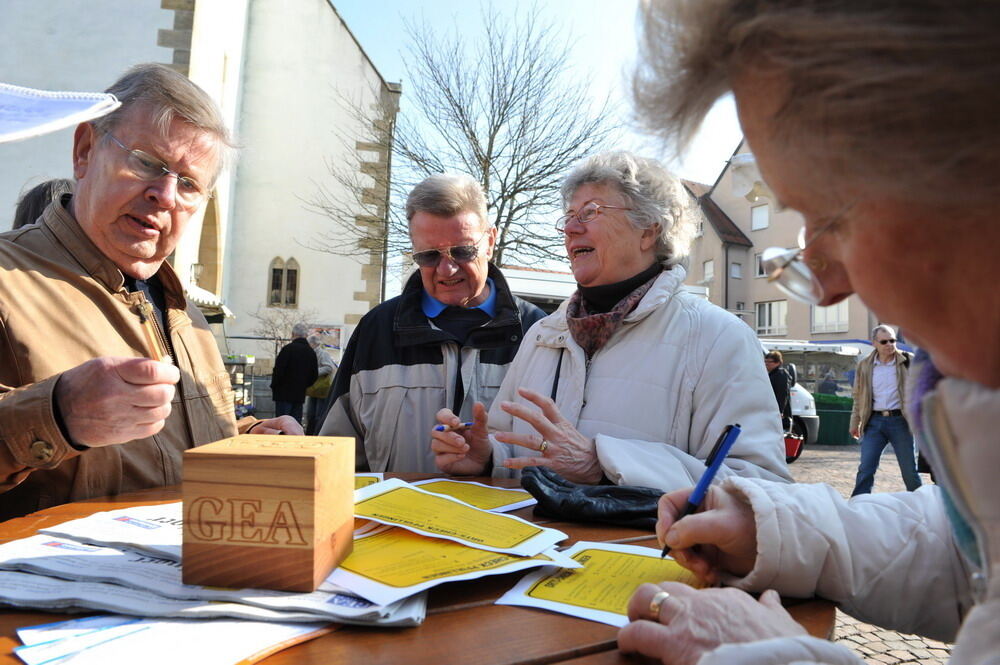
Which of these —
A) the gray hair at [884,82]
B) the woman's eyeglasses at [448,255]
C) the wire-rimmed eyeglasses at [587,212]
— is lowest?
the gray hair at [884,82]

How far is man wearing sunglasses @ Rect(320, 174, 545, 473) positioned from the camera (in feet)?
9.80

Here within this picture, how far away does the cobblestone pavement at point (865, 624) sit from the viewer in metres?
3.59

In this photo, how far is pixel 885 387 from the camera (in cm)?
761

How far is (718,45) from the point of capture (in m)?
0.77

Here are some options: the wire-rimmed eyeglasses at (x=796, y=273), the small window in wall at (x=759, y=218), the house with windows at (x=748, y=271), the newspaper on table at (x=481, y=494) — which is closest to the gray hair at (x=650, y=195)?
the newspaper on table at (x=481, y=494)

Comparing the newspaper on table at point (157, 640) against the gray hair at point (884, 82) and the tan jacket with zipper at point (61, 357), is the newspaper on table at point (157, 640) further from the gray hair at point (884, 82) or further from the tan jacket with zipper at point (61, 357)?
the gray hair at point (884, 82)

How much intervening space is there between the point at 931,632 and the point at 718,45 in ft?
3.50

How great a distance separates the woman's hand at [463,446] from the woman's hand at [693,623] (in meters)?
1.24

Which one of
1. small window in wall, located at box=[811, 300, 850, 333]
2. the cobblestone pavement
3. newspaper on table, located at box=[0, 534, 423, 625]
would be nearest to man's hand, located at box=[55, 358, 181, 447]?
newspaper on table, located at box=[0, 534, 423, 625]

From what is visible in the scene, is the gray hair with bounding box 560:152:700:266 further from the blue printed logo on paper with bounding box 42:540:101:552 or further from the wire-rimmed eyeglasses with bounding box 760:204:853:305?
the blue printed logo on paper with bounding box 42:540:101:552

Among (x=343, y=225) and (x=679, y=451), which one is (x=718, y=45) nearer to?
(x=679, y=451)

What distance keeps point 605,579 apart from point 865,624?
9.45 feet

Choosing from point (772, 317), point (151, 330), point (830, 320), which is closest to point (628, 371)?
point (151, 330)

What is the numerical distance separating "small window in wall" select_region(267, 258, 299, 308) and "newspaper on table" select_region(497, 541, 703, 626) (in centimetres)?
1968
